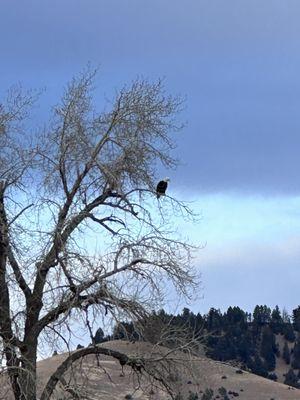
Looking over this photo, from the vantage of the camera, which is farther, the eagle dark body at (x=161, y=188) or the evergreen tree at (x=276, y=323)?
the evergreen tree at (x=276, y=323)

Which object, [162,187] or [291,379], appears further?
[291,379]

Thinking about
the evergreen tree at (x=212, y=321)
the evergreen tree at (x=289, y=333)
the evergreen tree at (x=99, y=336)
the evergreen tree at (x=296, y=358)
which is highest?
the evergreen tree at (x=289, y=333)

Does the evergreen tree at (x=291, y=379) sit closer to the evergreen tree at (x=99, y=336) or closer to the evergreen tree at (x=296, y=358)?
the evergreen tree at (x=296, y=358)

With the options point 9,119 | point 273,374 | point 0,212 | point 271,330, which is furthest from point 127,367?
point 271,330

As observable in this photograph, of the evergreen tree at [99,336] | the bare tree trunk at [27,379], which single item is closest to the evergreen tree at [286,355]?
the evergreen tree at [99,336]

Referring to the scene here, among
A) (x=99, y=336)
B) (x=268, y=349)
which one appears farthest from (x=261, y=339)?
(x=99, y=336)

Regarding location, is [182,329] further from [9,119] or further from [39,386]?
[9,119]

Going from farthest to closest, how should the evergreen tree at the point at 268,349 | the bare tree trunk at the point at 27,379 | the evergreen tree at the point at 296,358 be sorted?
the evergreen tree at the point at 296,358, the evergreen tree at the point at 268,349, the bare tree trunk at the point at 27,379

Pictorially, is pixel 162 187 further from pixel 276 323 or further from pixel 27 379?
pixel 276 323

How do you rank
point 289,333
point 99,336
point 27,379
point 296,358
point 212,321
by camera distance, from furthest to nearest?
point 289,333
point 296,358
point 212,321
point 99,336
point 27,379

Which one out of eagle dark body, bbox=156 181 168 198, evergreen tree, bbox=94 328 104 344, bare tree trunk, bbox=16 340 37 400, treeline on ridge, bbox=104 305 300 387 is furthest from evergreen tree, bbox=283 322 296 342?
bare tree trunk, bbox=16 340 37 400

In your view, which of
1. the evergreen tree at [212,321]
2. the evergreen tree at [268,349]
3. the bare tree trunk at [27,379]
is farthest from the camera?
the evergreen tree at [268,349]

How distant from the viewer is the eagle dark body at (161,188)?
18.6 meters

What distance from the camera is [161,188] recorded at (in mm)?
18641
